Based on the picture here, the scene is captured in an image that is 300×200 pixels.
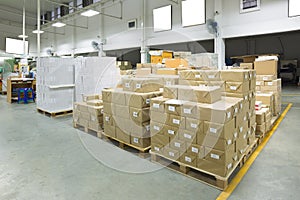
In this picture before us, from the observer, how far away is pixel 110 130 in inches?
144

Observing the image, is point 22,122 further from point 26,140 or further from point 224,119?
point 224,119

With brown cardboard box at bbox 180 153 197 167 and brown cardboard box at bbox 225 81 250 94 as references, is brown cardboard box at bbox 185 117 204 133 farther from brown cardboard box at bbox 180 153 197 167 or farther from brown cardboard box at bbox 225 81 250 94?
brown cardboard box at bbox 225 81 250 94

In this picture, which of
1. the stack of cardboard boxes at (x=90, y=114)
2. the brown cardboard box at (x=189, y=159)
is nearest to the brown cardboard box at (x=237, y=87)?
the brown cardboard box at (x=189, y=159)

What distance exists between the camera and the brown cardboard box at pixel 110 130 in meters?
3.58

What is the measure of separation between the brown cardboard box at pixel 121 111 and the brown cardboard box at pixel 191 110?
1.09 metres

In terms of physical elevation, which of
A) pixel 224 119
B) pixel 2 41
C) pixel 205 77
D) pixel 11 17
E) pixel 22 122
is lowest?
pixel 22 122

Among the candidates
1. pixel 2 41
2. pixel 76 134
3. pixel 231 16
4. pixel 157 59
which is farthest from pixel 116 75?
pixel 2 41

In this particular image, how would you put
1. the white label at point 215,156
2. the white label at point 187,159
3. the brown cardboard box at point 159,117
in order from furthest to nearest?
the brown cardboard box at point 159,117 < the white label at point 187,159 < the white label at point 215,156

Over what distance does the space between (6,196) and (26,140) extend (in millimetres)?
1888

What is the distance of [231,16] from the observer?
8195 millimetres

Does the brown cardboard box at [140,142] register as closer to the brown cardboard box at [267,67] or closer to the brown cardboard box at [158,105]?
the brown cardboard box at [158,105]

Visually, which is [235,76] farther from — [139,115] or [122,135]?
[122,135]

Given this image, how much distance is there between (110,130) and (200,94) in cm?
180

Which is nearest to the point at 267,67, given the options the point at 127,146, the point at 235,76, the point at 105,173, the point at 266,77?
Result: the point at 266,77
